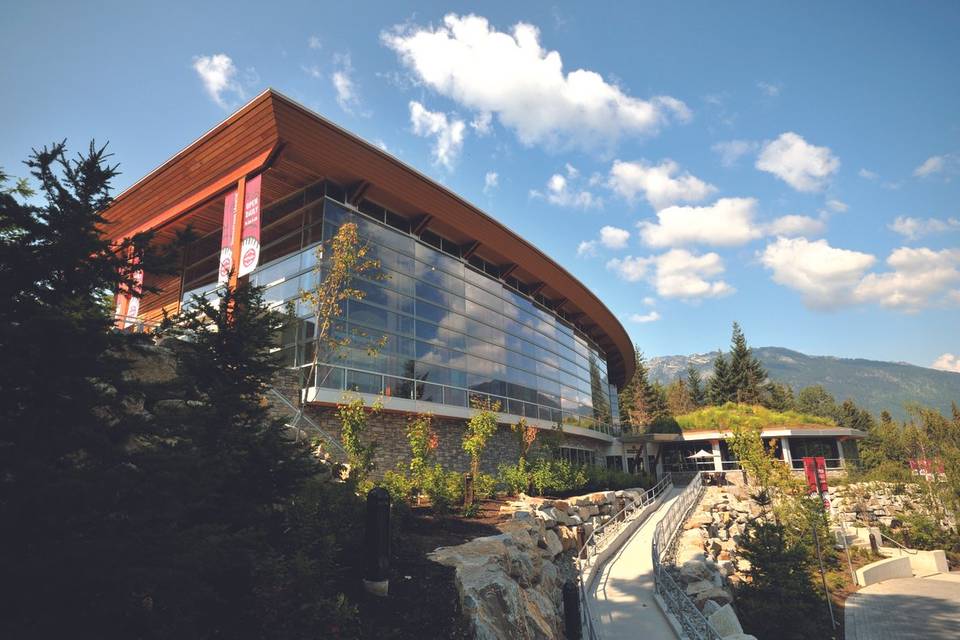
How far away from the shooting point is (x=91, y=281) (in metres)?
4.98

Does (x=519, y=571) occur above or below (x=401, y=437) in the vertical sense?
below

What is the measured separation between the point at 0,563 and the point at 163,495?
1087 mm

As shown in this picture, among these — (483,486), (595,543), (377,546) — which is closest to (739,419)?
(595,543)

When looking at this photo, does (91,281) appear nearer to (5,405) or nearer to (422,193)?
(5,405)

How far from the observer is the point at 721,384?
248 feet

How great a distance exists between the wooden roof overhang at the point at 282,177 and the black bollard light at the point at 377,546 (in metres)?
12.2

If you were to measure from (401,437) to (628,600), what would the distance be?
1007 cm

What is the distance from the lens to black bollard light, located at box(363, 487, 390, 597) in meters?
7.72

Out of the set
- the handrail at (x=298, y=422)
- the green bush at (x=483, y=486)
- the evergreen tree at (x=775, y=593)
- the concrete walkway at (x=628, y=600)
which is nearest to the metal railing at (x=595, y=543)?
the concrete walkway at (x=628, y=600)

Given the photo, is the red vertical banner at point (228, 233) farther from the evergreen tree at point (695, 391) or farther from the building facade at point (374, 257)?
the evergreen tree at point (695, 391)

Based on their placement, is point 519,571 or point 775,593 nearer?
point 519,571

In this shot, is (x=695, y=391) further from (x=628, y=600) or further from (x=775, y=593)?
(x=628, y=600)

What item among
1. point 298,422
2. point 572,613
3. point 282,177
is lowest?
point 572,613

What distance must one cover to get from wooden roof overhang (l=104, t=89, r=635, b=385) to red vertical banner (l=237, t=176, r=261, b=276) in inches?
30.8
